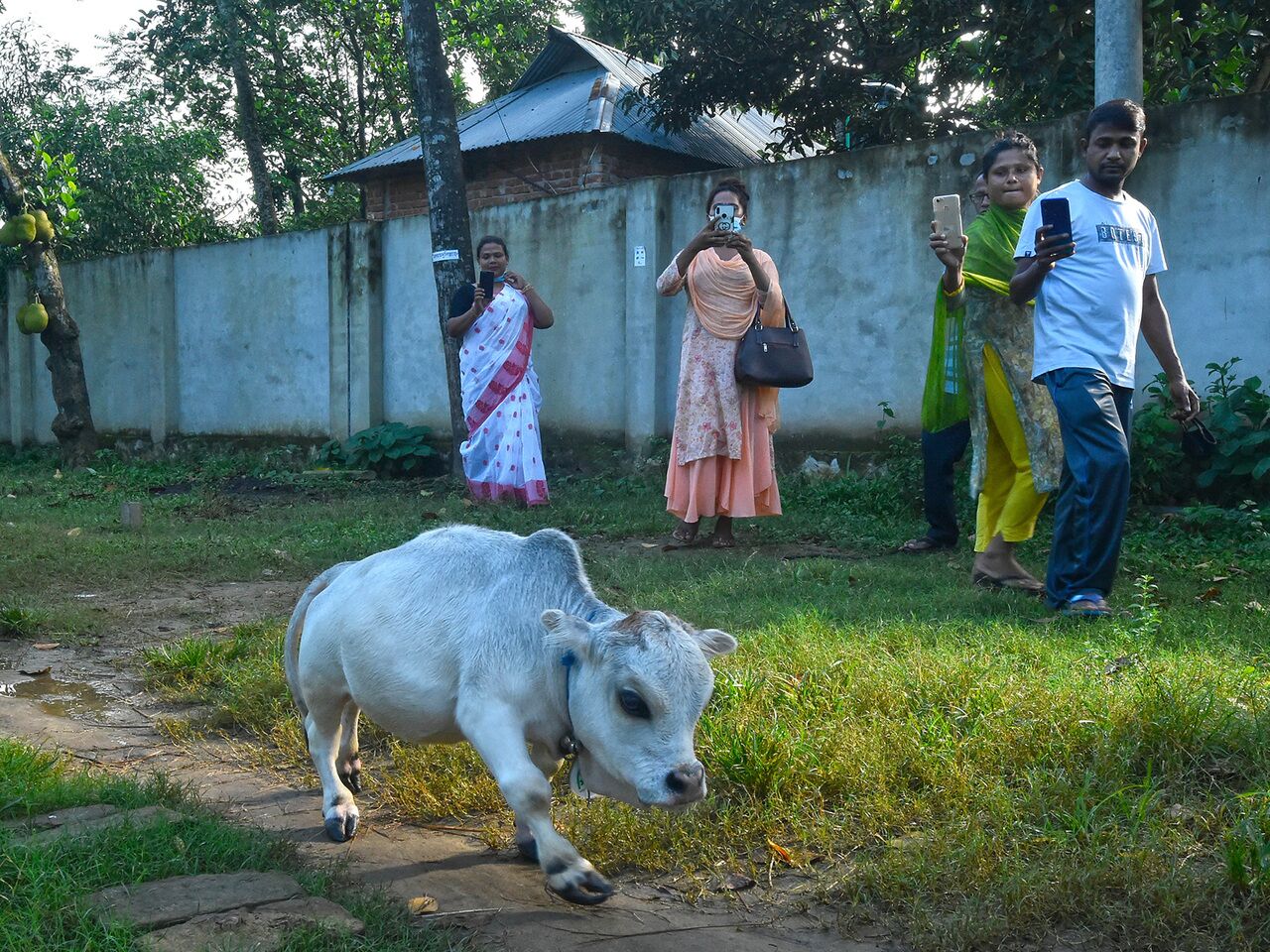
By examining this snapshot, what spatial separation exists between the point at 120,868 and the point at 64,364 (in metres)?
12.7

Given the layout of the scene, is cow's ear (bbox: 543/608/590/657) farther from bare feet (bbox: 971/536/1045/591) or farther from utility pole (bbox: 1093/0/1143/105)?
utility pole (bbox: 1093/0/1143/105)

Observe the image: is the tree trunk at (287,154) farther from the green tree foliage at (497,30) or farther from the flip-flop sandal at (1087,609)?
the flip-flop sandal at (1087,609)

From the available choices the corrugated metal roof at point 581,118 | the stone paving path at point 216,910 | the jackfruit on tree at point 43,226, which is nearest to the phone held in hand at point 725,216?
the stone paving path at point 216,910

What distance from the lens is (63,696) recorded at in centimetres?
435

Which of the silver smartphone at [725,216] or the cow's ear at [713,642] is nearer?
the cow's ear at [713,642]

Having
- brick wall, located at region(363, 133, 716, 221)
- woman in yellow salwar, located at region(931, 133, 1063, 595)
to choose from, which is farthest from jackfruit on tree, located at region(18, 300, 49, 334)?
woman in yellow salwar, located at region(931, 133, 1063, 595)

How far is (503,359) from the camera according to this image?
8938mm

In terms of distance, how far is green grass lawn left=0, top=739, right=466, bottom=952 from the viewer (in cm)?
221

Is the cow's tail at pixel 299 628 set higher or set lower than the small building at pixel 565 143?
lower

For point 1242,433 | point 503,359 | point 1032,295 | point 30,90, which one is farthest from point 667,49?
point 30,90

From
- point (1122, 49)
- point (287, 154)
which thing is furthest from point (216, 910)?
point (287, 154)

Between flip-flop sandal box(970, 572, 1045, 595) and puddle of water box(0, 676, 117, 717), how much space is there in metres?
3.77

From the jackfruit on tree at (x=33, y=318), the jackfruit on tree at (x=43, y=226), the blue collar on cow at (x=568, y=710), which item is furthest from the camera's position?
the jackfruit on tree at (x=43, y=226)

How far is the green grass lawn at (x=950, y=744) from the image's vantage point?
2451 millimetres
